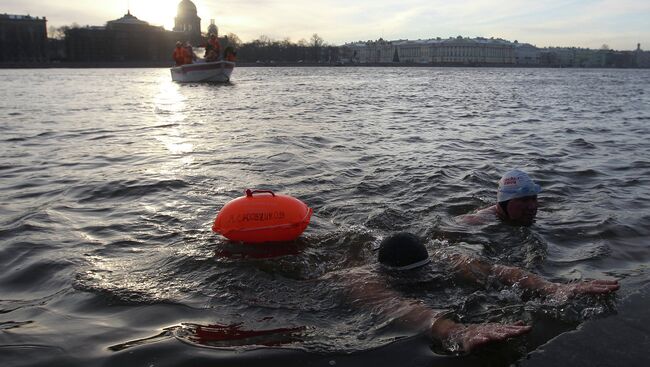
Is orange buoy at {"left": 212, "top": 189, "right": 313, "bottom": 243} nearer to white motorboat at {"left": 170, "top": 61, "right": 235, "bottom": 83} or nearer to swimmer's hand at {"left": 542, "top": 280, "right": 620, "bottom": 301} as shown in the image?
swimmer's hand at {"left": 542, "top": 280, "right": 620, "bottom": 301}

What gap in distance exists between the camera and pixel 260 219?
500 centimetres

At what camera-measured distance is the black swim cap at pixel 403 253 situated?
4578 mm

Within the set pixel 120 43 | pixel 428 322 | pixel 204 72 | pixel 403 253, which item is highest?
pixel 120 43

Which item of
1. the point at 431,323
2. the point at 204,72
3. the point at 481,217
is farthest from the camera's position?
the point at 204,72

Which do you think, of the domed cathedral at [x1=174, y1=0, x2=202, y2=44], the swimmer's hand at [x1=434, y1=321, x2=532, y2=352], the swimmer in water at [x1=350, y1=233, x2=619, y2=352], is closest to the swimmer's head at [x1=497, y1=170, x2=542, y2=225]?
the swimmer in water at [x1=350, y1=233, x2=619, y2=352]

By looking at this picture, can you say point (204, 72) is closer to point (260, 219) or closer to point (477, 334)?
point (260, 219)

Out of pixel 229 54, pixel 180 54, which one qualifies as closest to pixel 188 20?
pixel 180 54

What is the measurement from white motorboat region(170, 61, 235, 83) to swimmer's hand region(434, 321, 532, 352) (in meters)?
36.9

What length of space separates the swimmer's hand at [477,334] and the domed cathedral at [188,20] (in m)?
139

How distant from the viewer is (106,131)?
14.5m

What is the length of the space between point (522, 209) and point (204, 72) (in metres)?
35.9

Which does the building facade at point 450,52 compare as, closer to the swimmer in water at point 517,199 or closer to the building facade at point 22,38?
the building facade at point 22,38

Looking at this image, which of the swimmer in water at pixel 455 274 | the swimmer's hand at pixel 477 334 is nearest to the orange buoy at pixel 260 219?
the swimmer in water at pixel 455 274

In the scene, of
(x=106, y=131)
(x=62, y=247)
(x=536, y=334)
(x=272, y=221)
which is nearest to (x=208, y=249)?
(x=272, y=221)
